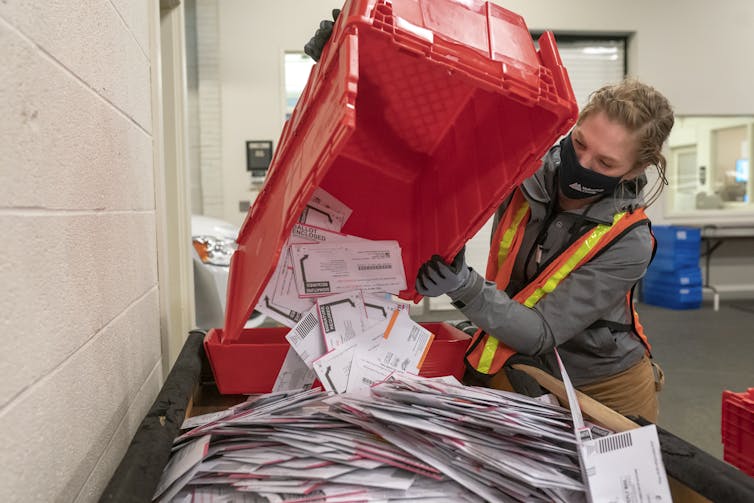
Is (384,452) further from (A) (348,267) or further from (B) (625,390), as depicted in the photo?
(B) (625,390)

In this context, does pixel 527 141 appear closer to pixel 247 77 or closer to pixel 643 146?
pixel 643 146

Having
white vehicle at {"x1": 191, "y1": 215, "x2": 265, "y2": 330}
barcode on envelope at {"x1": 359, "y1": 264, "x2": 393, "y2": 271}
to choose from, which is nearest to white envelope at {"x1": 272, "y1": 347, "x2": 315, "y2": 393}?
barcode on envelope at {"x1": 359, "y1": 264, "x2": 393, "y2": 271}

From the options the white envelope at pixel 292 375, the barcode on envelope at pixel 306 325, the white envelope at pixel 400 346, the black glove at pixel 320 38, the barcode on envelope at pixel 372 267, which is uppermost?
the black glove at pixel 320 38

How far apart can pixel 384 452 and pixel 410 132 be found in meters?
0.67

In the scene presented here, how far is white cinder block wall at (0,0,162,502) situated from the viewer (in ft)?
1.83

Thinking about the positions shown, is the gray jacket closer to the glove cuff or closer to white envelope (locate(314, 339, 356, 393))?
the glove cuff

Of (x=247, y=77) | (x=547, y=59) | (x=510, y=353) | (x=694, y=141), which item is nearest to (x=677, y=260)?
(x=694, y=141)

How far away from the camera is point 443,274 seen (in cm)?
114

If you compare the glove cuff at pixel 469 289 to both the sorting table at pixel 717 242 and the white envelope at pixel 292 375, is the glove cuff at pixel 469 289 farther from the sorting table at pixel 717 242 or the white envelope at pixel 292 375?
the sorting table at pixel 717 242

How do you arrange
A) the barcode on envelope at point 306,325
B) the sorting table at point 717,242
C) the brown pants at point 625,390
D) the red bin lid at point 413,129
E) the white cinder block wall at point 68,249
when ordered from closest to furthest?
1. the white cinder block wall at point 68,249
2. the red bin lid at point 413,129
3. the barcode on envelope at point 306,325
4. the brown pants at point 625,390
5. the sorting table at point 717,242

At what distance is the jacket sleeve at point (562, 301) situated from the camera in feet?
3.97

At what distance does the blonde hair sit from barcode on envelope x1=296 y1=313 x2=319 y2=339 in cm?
75

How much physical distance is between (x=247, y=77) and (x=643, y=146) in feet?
14.9

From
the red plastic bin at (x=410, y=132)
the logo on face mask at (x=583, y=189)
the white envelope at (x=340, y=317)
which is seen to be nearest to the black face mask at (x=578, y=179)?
the logo on face mask at (x=583, y=189)
